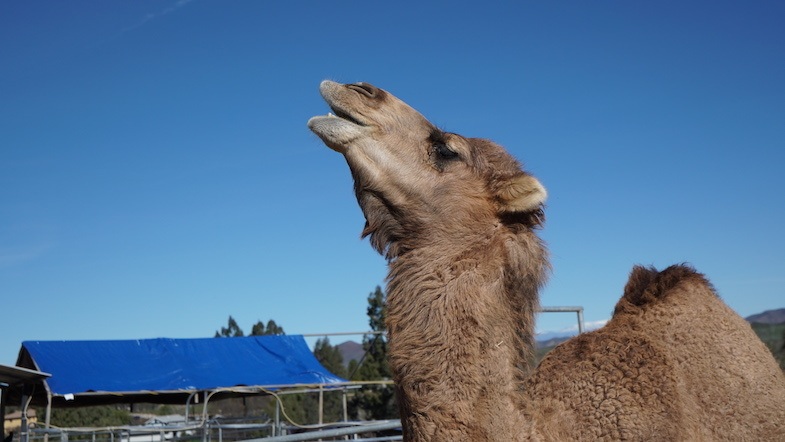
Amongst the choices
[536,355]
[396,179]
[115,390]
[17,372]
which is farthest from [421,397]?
[115,390]

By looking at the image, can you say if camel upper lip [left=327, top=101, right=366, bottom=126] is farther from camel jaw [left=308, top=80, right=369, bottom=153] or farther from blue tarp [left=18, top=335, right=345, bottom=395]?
blue tarp [left=18, top=335, right=345, bottom=395]

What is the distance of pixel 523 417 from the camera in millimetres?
2861

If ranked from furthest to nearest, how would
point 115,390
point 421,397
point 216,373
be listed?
point 216,373, point 115,390, point 421,397

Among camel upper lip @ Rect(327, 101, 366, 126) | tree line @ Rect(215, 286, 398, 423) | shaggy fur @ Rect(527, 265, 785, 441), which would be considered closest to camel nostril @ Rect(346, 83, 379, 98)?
camel upper lip @ Rect(327, 101, 366, 126)

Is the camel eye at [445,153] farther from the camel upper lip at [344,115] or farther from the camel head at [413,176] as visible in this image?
the camel upper lip at [344,115]

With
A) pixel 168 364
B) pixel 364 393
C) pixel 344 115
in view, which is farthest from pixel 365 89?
pixel 364 393

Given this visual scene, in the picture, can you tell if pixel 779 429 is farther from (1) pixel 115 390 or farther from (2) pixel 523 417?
(1) pixel 115 390

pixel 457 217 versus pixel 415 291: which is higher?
pixel 457 217

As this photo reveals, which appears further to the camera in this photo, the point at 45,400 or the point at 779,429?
the point at 45,400

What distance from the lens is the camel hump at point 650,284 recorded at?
→ 3.76 metres

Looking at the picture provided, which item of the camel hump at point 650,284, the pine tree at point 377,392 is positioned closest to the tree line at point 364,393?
the pine tree at point 377,392

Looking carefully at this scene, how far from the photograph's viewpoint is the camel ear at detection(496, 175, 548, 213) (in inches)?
125

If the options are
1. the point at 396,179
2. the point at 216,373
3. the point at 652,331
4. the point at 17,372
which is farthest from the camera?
the point at 216,373

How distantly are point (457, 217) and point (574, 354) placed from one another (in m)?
0.88
